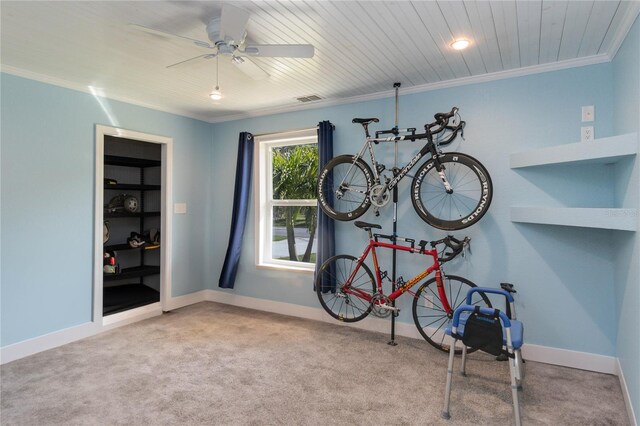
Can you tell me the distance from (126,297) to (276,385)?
280 centimetres

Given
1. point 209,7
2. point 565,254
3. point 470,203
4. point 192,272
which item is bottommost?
point 192,272

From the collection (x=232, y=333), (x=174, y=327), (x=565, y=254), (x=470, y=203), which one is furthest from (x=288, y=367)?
(x=565, y=254)

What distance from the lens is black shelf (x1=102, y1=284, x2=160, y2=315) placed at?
3879 mm

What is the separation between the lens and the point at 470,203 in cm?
310

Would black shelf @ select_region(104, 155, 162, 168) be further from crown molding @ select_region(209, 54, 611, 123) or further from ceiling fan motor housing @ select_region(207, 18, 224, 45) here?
ceiling fan motor housing @ select_region(207, 18, 224, 45)

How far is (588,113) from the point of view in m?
2.70

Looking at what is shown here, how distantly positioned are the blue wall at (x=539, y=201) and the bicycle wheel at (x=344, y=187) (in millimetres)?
354

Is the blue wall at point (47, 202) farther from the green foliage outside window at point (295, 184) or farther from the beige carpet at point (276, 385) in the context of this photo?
the green foliage outside window at point (295, 184)

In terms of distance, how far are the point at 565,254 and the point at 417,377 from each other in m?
1.55

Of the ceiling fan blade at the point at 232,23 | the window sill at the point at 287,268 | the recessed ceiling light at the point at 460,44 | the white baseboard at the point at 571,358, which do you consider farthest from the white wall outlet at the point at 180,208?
Result: the white baseboard at the point at 571,358

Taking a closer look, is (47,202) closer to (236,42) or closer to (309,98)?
(236,42)

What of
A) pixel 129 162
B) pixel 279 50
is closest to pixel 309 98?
pixel 279 50

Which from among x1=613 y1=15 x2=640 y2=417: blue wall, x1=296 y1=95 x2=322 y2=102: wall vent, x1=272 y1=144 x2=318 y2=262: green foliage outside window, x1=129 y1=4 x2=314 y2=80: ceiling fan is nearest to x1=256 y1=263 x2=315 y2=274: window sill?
x1=272 y1=144 x2=318 y2=262: green foliage outside window

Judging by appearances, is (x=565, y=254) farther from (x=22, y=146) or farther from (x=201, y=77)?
(x=22, y=146)
